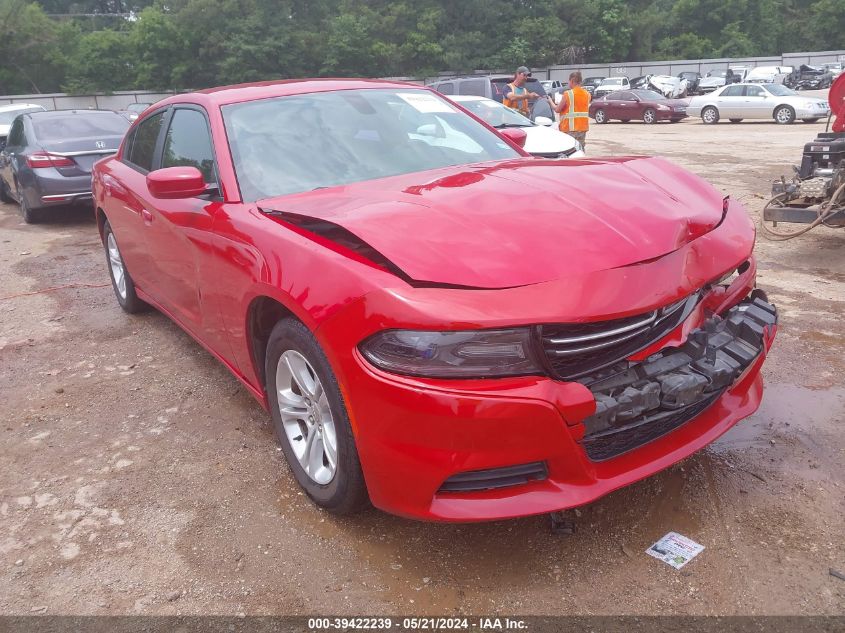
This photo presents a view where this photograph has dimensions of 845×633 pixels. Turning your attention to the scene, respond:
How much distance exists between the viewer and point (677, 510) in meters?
2.61

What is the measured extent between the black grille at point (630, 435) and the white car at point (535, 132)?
493cm

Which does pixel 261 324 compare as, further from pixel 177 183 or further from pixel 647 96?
pixel 647 96

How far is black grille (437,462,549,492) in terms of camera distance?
2121 millimetres

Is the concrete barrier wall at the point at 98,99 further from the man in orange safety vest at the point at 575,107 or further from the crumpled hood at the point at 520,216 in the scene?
the crumpled hood at the point at 520,216

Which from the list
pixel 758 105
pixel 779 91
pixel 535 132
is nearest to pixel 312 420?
pixel 535 132

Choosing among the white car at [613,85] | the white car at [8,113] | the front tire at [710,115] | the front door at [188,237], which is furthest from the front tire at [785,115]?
the white car at [613,85]

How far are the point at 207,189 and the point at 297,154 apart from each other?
0.44 metres

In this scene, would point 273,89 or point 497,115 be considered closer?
point 273,89

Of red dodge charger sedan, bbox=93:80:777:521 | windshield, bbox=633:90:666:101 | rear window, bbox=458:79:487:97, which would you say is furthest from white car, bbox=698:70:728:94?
red dodge charger sedan, bbox=93:80:777:521

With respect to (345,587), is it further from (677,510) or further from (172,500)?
(677,510)

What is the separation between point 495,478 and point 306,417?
0.89 metres

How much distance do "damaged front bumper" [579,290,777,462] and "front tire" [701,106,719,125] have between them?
2288 cm

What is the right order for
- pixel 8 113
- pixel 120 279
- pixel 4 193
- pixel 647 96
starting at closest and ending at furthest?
pixel 120 279 < pixel 4 193 < pixel 8 113 < pixel 647 96

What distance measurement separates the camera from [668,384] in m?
2.18
